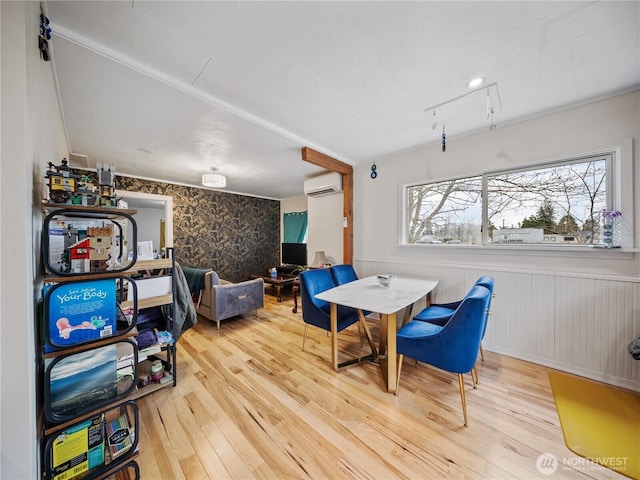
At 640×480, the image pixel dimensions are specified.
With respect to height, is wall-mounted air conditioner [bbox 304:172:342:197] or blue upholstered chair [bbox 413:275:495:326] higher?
wall-mounted air conditioner [bbox 304:172:342:197]

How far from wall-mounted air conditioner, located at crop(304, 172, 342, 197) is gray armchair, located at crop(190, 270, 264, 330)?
71.3 inches

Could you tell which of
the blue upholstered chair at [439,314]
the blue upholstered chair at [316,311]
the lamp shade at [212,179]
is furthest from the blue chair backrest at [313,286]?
the lamp shade at [212,179]

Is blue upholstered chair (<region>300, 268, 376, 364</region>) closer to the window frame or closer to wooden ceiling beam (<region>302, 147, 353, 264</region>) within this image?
wooden ceiling beam (<region>302, 147, 353, 264</region>)

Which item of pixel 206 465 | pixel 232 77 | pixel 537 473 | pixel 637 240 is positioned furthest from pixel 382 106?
pixel 206 465

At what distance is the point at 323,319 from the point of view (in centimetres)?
215

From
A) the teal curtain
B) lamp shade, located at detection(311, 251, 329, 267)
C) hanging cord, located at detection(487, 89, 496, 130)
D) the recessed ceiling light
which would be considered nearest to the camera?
the recessed ceiling light

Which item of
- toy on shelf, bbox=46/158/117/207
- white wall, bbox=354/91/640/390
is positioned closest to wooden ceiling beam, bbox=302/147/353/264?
white wall, bbox=354/91/640/390

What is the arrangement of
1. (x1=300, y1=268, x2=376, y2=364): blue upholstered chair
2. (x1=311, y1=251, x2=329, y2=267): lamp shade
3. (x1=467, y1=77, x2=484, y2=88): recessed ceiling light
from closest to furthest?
1. (x1=467, y1=77, x2=484, y2=88): recessed ceiling light
2. (x1=300, y1=268, x2=376, y2=364): blue upholstered chair
3. (x1=311, y1=251, x2=329, y2=267): lamp shade

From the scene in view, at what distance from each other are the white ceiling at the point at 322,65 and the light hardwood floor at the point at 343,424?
93.3 inches

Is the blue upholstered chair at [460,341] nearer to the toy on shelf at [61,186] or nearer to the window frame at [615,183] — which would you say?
the window frame at [615,183]

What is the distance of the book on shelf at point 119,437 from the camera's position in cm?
110

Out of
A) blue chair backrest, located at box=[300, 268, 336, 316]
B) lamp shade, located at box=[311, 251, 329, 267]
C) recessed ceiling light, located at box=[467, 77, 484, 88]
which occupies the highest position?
recessed ceiling light, located at box=[467, 77, 484, 88]

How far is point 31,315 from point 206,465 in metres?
1.12

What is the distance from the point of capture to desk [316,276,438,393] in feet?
5.62
